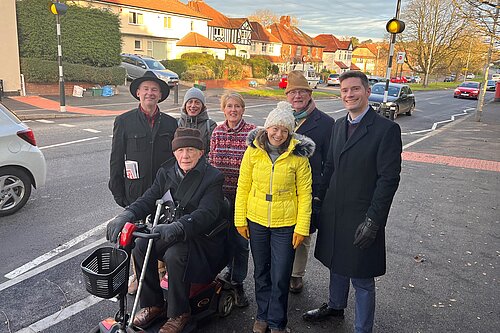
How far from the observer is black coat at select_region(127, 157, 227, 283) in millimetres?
3164

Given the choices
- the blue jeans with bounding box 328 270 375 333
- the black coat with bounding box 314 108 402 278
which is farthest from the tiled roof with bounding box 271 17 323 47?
the blue jeans with bounding box 328 270 375 333

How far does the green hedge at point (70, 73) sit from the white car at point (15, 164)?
14.8 meters

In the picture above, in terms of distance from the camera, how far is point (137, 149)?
373 centimetres

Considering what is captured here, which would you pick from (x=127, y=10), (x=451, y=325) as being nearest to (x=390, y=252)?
(x=451, y=325)

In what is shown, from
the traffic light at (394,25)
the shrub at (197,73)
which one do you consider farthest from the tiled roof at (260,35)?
the traffic light at (394,25)

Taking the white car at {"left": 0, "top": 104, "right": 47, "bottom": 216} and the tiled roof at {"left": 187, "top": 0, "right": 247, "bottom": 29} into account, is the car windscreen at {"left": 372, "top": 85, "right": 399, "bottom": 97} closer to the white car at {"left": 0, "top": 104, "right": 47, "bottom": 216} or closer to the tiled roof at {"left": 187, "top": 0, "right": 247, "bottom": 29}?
the white car at {"left": 0, "top": 104, "right": 47, "bottom": 216}

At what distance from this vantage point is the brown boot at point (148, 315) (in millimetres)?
3286

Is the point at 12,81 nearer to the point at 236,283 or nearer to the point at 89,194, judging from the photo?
the point at 89,194

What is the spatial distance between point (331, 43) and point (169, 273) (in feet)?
295

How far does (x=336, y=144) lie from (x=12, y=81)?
18.7m

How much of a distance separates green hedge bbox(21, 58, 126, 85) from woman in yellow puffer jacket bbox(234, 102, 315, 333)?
18.6m

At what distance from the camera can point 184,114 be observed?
4113 mm

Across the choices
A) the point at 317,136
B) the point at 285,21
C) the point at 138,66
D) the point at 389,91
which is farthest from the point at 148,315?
the point at 285,21

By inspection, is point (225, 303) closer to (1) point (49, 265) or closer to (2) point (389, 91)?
(1) point (49, 265)
